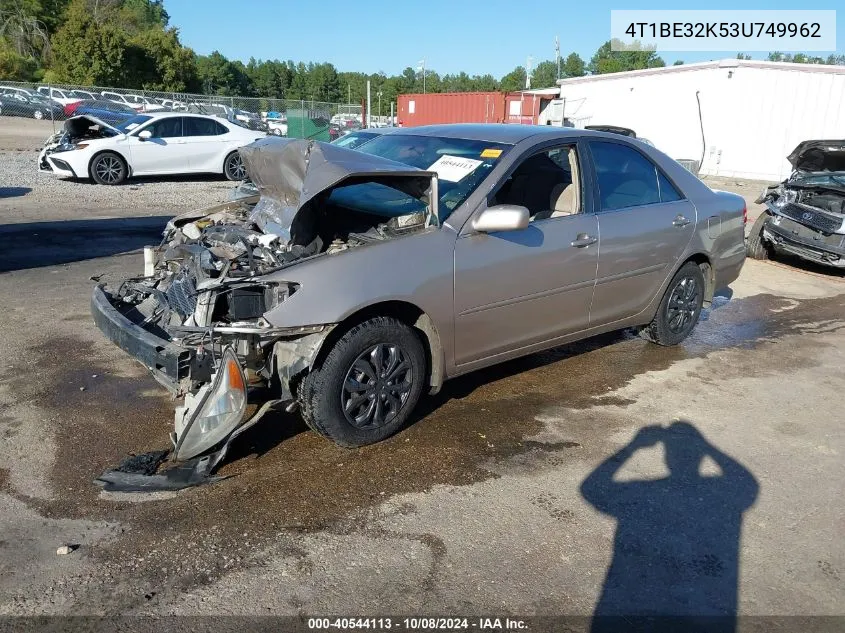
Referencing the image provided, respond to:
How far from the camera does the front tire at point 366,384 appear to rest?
3684 millimetres

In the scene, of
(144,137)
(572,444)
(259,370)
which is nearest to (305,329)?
(259,370)

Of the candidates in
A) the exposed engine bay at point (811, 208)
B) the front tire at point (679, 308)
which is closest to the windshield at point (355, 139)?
the front tire at point (679, 308)

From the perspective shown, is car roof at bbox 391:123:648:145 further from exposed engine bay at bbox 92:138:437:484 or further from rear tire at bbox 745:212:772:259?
rear tire at bbox 745:212:772:259

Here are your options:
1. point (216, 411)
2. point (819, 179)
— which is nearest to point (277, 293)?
point (216, 411)

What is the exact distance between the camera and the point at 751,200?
18641mm

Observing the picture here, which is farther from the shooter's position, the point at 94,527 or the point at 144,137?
the point at 144,137

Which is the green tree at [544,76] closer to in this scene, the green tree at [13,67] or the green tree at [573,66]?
the green tree at [573,66]

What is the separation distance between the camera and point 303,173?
13.1 feet

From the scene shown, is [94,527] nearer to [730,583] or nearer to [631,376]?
[730,583]

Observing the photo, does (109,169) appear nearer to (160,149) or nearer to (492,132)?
(160,149)

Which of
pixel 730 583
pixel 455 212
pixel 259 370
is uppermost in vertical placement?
pixel 455 212

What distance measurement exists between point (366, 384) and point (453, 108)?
26729mm

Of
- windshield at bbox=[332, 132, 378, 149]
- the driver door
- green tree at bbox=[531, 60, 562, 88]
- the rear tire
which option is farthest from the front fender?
green tree at bbox=[531, 60, 562, 88]

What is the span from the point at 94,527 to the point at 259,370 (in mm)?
1032
